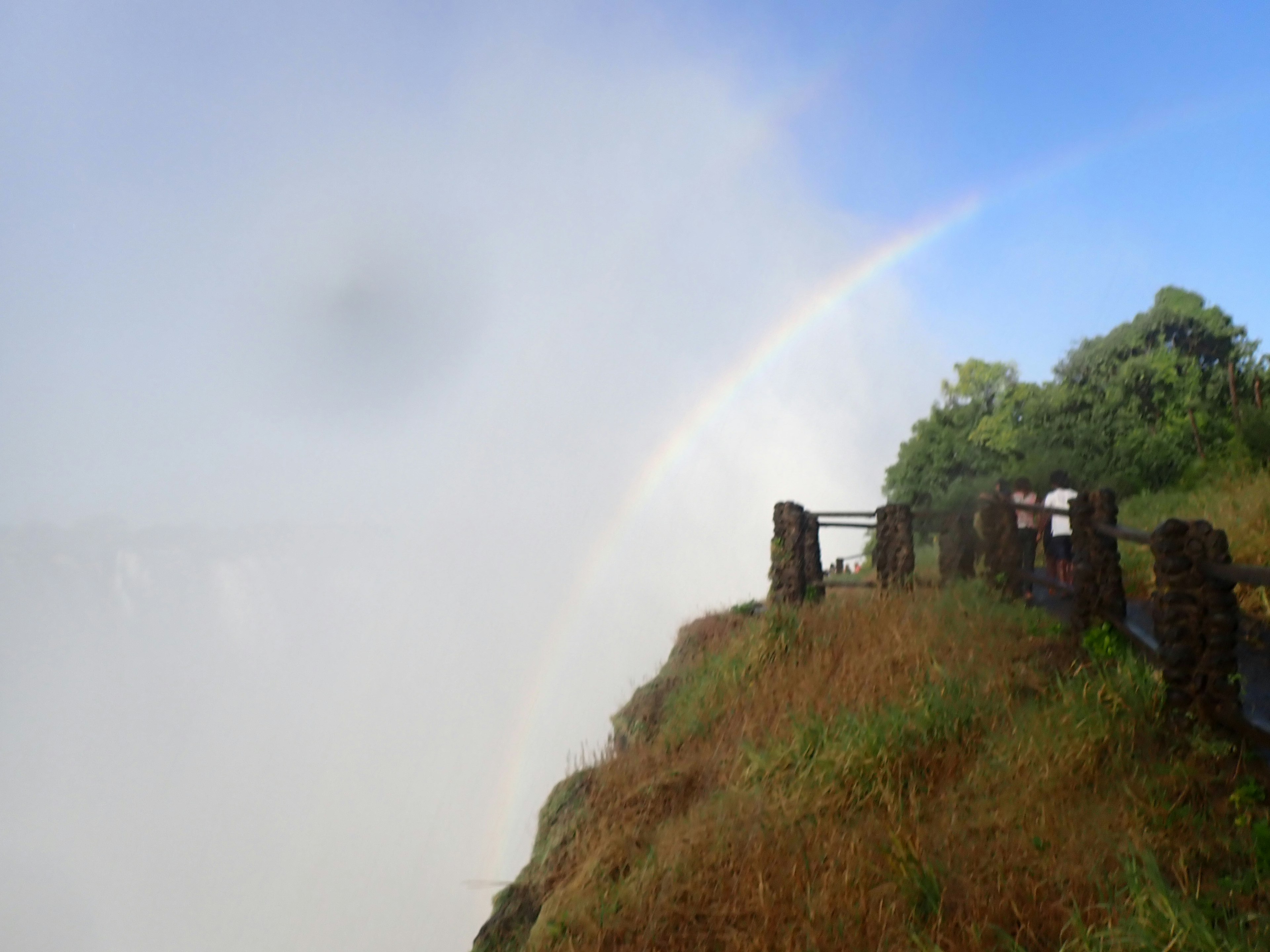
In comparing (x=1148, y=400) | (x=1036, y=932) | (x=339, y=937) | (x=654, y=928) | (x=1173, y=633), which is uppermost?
(x=1148, y=400)

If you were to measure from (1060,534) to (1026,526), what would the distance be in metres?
1.54

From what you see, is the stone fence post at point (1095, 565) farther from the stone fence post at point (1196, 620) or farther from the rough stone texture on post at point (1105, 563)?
the stone fence post at point (1196, 620)

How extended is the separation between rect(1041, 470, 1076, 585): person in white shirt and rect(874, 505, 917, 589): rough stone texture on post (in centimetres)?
168

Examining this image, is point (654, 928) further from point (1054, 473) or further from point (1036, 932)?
point (1054, 473)

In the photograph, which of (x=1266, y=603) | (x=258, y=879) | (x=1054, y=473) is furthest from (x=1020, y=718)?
(x=258, y=879)

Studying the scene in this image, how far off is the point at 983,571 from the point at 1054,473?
2.52m

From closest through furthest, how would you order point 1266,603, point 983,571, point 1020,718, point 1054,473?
1. point 1020,718
2. point 1266,603
3. point 983,571
4. point 1054,473

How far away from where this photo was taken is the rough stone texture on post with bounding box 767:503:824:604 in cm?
1240

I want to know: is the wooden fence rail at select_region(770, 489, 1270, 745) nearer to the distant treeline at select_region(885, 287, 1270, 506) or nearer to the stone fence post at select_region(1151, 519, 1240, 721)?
the stone fence post at select_region(1151, 519, 1240, 721)

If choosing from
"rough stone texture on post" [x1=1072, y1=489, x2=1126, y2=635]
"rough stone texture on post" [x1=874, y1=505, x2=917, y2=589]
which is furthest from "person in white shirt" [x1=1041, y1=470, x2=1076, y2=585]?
"rough stone texture on post" [x1=1072, y1=489, x2=1126, y2=635]

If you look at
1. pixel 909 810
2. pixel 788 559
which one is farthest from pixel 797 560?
pixel 909 810

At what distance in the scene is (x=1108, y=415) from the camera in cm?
2064

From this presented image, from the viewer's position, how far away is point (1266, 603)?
8844mm

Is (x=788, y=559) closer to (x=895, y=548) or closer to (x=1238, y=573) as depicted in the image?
(x=895, y=548)
